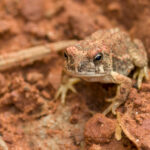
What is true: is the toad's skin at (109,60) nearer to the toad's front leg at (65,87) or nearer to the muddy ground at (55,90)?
the muddy ground at (55,90)

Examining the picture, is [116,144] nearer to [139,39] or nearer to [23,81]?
[23,81]

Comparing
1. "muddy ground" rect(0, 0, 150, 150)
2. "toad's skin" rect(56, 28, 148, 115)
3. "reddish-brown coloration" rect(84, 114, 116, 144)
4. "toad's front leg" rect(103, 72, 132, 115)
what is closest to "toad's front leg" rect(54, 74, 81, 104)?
"muddy ground" rect(0, 0, 150, 150)

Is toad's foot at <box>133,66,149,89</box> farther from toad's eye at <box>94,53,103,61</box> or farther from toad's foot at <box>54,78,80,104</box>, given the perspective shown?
toad's foot at <box>54,78,80,104</box>

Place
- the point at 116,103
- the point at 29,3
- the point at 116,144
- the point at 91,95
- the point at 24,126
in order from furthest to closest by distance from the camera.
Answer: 1. the point at 29,3
2. the point at 91,95
3. the point at 24,126
4. the point at 116,103
5. the point at 116,144

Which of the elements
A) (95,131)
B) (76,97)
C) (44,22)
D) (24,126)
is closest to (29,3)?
(44,22)

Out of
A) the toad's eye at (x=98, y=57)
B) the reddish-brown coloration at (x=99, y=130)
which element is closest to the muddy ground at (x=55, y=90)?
the reddish-brown coloration at (x=99, y=130)

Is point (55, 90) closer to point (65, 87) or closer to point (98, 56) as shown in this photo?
point (65, 87)

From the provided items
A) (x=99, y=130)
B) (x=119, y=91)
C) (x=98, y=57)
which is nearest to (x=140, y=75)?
(x=119, y=91)
